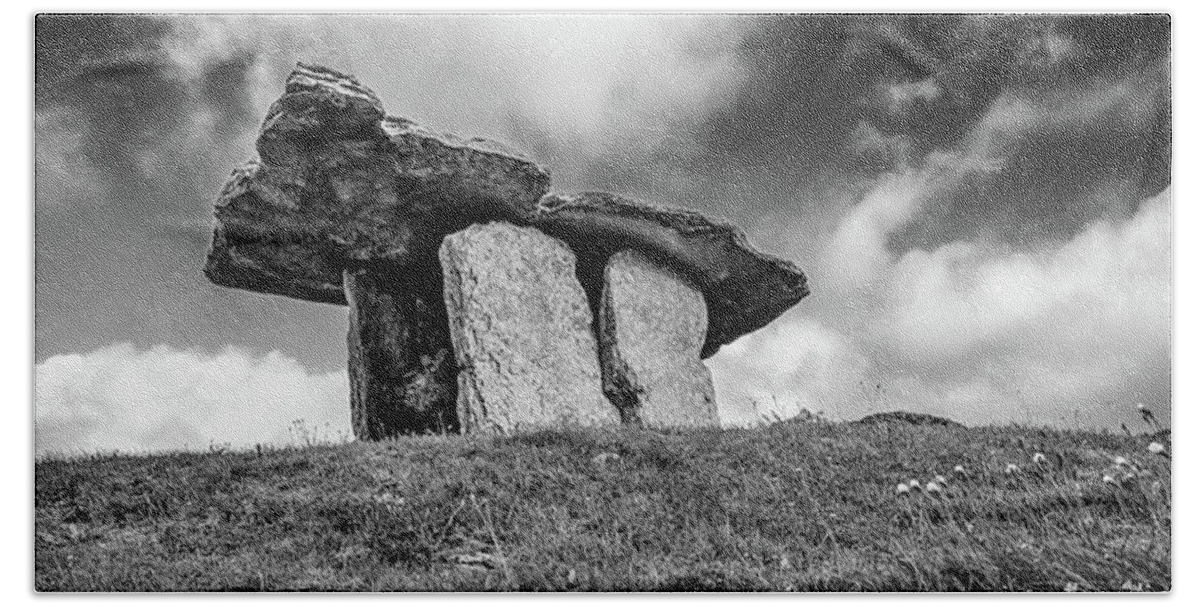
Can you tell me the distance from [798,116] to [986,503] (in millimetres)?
3996

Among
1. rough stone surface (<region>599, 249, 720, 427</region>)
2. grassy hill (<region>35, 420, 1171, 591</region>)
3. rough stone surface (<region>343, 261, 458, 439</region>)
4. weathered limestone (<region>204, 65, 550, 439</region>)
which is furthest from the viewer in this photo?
rough stone surface (<region>343, 261, 458, 439</region>)

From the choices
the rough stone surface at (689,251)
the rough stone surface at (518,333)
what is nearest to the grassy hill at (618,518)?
the rough stone surface at (518,333)

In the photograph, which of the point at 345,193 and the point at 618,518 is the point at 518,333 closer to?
the point at 345,193

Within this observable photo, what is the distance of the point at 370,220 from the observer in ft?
46.8

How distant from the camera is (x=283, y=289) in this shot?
48.2 feet

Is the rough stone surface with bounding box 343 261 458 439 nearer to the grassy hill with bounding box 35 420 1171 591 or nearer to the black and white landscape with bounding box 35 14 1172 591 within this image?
the black and white landscape with bounding box 35 14 1172 591

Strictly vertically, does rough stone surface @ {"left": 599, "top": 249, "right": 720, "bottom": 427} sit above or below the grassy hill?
above

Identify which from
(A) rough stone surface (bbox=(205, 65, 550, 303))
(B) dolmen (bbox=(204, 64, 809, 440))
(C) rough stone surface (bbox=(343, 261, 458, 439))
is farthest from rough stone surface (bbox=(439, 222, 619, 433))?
(C) rough stone surface (bbox=(343, 261, 458, 439))

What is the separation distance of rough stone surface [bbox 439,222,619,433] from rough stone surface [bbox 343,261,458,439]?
Result: 4.00ft

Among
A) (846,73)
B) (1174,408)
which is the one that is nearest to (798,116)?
(846,73)

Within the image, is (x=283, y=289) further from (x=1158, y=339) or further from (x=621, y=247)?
(x=1158, y=339)

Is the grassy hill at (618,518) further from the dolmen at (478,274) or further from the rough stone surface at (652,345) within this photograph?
the rough stone surface at (652,345)

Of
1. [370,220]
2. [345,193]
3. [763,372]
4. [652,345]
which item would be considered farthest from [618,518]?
[370,220]

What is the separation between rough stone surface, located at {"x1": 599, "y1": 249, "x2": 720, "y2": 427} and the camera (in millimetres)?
14094
